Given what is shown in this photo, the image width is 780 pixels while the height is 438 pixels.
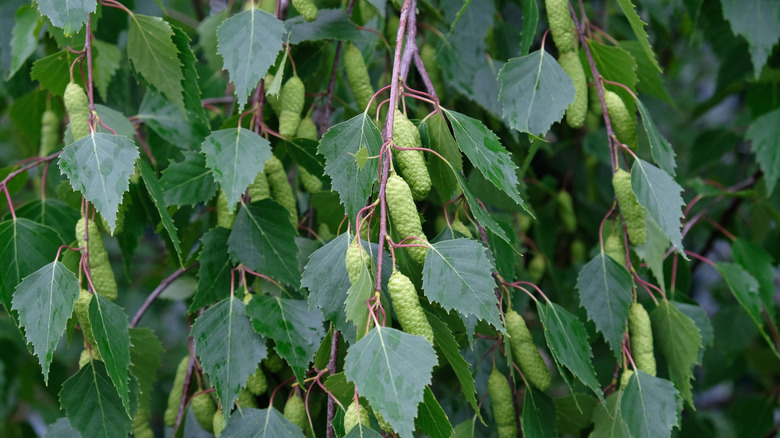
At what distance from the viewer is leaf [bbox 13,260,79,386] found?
0.73m

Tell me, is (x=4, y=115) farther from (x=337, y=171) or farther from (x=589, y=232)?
(x=337, y=171)

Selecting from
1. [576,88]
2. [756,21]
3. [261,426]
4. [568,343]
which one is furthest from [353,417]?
[756,21]

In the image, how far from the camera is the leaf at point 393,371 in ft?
1.87

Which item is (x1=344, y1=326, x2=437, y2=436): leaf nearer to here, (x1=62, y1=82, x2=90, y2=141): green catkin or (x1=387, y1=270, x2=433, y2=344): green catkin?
(x1=387, y1=270, x2=433, y2=344): green catkin

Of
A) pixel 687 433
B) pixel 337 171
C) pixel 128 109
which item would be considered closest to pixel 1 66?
pixel 128 109

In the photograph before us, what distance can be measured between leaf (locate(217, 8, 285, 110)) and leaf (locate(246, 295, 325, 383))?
23cm

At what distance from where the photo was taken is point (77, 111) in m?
0.84

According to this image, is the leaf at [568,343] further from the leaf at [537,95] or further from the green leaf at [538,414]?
the leaf at [537,95]

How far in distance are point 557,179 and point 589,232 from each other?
0.15m

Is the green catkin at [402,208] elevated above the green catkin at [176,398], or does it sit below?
above

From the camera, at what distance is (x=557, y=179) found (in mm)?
1678

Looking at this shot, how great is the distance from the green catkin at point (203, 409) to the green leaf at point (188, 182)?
253mm

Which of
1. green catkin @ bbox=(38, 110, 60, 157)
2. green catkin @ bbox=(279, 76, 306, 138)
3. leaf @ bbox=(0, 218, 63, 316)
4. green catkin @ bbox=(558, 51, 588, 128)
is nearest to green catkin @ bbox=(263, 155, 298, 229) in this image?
green catkin @ bbox=(279, 76, 306, 138)

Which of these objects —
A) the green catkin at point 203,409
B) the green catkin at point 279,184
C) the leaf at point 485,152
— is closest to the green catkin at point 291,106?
the green catkin at point 279,184
